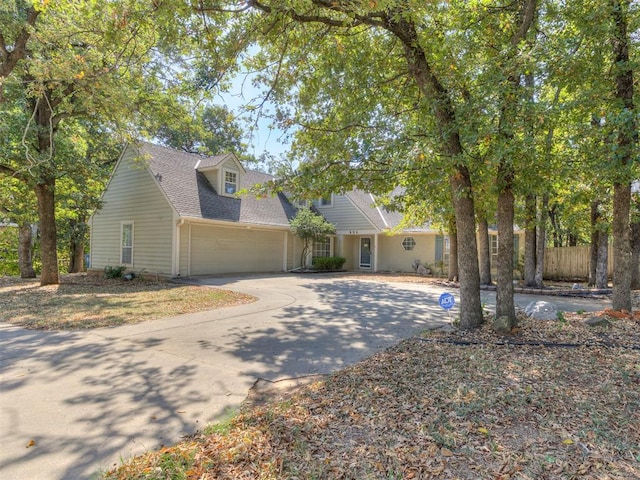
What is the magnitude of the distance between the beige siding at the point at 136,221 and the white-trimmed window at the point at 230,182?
10.8ft

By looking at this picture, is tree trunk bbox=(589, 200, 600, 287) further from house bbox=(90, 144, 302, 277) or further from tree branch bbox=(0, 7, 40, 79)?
tree branch bbox=(0, 7, 40, 79)

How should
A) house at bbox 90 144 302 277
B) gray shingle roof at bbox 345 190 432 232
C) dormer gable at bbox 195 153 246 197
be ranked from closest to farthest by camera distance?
house at bbox 90 144 302 277
dormer gable at bbox 195 153 246 197
gray shingle roof at bbox 345 190 432 232

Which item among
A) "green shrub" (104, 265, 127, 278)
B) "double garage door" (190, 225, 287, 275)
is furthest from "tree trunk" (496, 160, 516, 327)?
"green shrub" (104, 265, 127, 278)

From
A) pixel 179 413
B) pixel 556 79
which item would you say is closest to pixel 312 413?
pixel 179 413

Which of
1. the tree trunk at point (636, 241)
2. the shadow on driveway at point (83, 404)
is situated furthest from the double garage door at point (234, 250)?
the tree trunk at point (636, 241)

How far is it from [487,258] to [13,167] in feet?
53.2

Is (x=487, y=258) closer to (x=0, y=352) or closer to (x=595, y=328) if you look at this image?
(x=595, y=328)

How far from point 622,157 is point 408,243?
581 inches

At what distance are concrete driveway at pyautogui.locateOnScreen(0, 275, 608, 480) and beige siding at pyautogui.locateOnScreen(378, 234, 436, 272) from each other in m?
10.9

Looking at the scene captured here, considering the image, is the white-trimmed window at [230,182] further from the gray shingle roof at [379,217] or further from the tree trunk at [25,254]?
the tree trunk at [25,254]

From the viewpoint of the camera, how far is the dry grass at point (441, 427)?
2.51 m

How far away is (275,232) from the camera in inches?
745

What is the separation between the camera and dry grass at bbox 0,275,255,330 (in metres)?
7.16

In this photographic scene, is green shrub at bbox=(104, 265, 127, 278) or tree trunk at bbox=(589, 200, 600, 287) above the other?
tree trunk at bbox=(589, 200, 600, 287)
